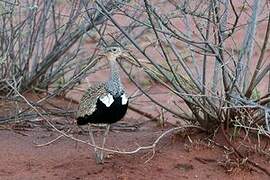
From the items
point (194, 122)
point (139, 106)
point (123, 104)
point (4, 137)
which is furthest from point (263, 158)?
point (139, 106)

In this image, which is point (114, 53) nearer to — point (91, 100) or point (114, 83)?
point (114, 83)

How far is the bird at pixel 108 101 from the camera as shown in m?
4.76

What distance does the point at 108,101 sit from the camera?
478 centimetres

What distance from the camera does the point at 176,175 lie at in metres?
4.95

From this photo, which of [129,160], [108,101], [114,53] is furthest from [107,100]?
[129,160]

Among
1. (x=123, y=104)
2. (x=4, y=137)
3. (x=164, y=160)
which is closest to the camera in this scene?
(x=123, y=104)

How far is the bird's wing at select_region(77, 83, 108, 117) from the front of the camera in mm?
4867

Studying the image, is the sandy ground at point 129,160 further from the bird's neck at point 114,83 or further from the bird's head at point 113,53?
the bird's head at point 113,53

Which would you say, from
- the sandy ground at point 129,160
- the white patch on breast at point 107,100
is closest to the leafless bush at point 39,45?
the sandy ground at point 129,160

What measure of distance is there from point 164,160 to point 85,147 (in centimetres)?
74

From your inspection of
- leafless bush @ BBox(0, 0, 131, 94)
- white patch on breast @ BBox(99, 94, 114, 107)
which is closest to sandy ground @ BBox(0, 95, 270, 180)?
white patch on breast @ BBox(99, 94, 114, 107)

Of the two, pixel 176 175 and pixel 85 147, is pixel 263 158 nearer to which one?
pixel 176 175

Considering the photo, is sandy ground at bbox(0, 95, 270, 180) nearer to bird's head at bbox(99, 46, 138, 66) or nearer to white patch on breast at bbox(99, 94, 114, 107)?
white patch on breast at bbox(99, 94, 114, 107)

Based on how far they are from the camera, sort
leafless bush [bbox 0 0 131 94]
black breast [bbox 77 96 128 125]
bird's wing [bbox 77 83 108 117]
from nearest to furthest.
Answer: black breast [bbox 77 96 128 125] < bird's wing [bbox 77 83 108 117] < leafless bush [bbox 0 0 131 94]
